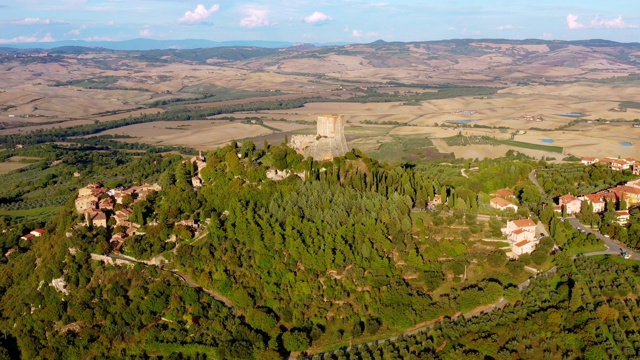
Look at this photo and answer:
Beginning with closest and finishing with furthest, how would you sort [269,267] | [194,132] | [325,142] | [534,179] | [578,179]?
[269,267] < [325,142] < [578,179] < [534,179] < [194,132]

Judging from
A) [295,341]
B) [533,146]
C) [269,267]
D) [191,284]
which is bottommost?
[295,341]

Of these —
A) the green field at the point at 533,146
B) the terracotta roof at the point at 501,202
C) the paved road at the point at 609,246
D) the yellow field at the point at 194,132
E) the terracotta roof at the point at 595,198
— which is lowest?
the yellow field at the point at 194,132

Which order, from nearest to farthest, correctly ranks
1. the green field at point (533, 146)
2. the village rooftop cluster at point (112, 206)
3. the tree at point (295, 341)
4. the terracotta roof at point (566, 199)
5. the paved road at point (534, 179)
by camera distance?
the tree at point (295, 341), the village rooftop cluster at point (112, 206), the terracotta roof at point (566, 199), the paved road at point (534, 179), the green field at point (533, 146)

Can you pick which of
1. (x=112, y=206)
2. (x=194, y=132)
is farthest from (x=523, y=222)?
(x=194, y=132)

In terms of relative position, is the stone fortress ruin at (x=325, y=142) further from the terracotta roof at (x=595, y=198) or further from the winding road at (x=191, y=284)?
the terracotta roof at (x=595, y=198)

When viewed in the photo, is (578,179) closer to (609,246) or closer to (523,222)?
(609,246)

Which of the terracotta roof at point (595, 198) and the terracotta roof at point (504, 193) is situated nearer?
the terracotta roof at point (595, 198)

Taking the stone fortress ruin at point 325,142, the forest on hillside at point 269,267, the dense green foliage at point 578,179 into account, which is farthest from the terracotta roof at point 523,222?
the stone fortress ruin at point 325,142

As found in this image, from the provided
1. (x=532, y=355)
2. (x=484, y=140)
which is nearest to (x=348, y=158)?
(x=532, y=355)

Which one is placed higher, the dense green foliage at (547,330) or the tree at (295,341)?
the dense green foliage at (547,330)
